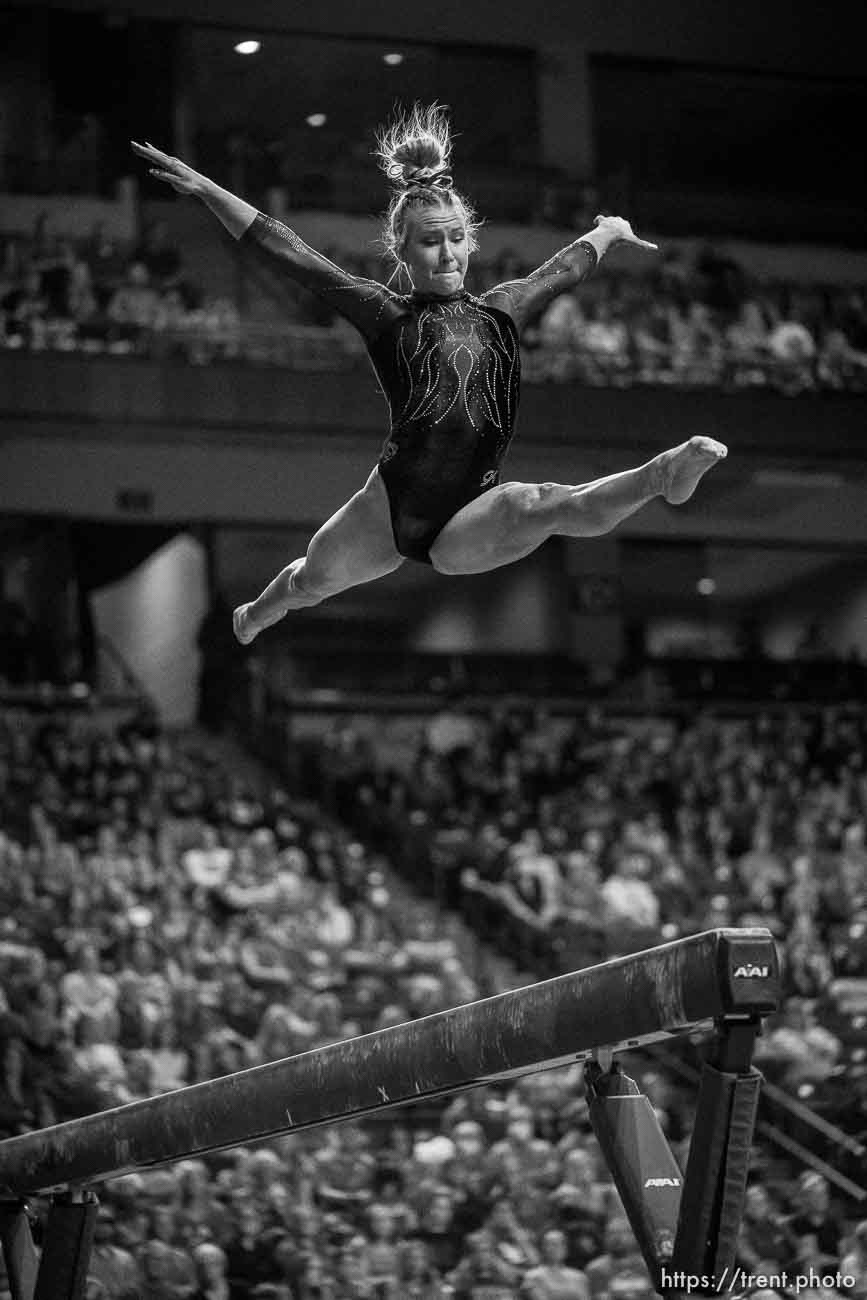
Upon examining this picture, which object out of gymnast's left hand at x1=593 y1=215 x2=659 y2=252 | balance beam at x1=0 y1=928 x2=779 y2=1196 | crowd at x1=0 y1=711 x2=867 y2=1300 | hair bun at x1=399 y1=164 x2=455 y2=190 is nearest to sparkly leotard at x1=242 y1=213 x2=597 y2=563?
hair bun at x1=399 y1=164 x2=455 y2=190

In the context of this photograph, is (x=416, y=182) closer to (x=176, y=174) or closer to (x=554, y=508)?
(x=176, y=174)

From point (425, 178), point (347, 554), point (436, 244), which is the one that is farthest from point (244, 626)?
point (425, 178)

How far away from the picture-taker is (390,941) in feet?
41.9

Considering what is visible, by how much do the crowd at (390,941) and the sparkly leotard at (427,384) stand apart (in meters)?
3.91

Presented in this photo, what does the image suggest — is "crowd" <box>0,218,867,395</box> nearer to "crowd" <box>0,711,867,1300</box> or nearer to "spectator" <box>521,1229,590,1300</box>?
"crowd" <box>0,711,867,1300</box>

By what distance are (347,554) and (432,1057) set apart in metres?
1.22

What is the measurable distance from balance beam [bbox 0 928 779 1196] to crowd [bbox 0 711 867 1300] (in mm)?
2327

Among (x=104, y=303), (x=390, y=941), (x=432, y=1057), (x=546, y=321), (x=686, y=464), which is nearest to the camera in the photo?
(x=686, y=464)

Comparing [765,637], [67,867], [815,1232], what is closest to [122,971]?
[67,867]

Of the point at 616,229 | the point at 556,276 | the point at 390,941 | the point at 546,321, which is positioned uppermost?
the point at 546,321

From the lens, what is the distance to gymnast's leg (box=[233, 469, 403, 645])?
4680 mm

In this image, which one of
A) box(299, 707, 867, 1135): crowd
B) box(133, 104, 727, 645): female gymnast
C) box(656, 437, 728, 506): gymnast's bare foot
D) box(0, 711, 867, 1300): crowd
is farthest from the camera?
box(299, 707, 867, 1135): crowd

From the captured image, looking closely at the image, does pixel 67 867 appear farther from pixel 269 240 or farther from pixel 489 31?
pixel 489 31

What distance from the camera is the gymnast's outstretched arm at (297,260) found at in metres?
4.57
